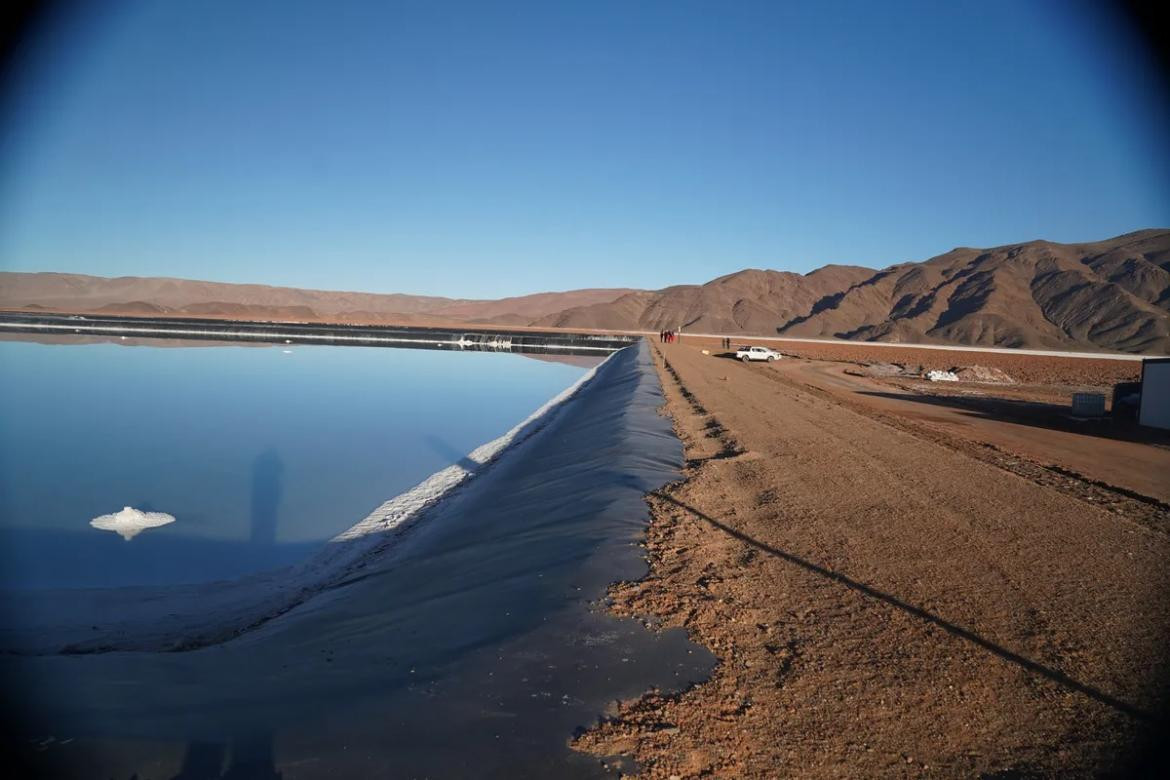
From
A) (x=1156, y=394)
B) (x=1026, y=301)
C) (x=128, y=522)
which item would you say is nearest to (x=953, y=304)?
(x=1026, y=301)

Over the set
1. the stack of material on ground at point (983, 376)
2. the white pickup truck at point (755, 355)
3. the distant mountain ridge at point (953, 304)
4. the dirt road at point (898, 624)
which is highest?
the distant mountain ridge at point (953, 304)

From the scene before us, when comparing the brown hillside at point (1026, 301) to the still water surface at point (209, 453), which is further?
the brown hillside at point (1026, 301)

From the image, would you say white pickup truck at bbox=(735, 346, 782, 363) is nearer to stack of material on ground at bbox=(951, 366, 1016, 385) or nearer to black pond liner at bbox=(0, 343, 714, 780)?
stack of material on ground at bbox=(951, 366, 1016, 385)

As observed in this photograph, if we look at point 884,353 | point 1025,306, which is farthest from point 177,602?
point 1025,306

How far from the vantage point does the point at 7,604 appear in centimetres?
778

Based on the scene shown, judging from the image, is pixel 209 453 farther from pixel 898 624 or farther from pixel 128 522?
pixel 898 624

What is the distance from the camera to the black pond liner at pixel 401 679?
12.3 ft

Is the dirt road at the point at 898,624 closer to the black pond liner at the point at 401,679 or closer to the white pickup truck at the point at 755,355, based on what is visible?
the black pond liner at the point at 401,679

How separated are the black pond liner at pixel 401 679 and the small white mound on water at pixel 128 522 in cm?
455

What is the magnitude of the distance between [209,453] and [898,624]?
51.4 ft

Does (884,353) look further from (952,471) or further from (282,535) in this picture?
(282,535)

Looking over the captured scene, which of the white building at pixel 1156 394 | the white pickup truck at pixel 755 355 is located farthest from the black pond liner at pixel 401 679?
the white pickup truck at pixel 755 355

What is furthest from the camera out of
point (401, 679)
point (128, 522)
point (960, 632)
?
point (128, 522)

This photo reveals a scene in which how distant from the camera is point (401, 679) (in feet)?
15.8
